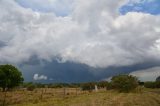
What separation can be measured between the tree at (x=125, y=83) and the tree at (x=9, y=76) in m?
34.1

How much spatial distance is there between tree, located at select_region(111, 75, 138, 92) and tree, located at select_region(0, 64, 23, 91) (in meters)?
34.1

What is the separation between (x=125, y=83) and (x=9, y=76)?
3813 cm

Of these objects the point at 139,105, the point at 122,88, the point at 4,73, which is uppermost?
the point at 4,73

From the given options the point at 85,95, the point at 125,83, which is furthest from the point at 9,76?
the point at 85,95

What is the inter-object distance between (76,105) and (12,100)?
65.5ft

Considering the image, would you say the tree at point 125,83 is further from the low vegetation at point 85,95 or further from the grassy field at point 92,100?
the grassy field at point 92,100

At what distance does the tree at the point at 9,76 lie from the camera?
3654 inches

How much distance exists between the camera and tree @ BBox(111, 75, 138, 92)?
7100 centimetres

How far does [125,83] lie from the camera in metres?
71.1

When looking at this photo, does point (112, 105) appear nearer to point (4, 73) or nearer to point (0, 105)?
point (0, 105)

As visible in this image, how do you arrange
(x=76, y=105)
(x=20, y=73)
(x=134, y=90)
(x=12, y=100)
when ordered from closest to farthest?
1. (x=76, y=105)
2. (x=12, y=100)
3. (x=134, y=90)
4. (x=20, y=73)

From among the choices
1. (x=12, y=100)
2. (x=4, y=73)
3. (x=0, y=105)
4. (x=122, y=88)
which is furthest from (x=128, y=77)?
(x=4, y=73)

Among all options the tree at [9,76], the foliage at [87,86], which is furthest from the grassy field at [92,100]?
the foliage at [87,86]

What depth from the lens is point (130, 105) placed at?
1631 inches
